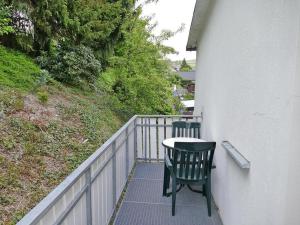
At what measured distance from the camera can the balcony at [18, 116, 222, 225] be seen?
170 cm

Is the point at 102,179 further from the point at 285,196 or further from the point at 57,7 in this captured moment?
the point at 57,7

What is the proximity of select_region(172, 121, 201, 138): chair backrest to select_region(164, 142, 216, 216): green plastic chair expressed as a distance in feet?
5.43

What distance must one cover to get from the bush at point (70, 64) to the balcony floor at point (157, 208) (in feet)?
13.2

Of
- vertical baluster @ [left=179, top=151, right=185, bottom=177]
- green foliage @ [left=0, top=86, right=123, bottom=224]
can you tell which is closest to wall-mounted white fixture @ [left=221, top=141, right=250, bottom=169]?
vertical baluster @ [left=179, top=151, right=185, bottom=177]

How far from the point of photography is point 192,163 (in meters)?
3.44

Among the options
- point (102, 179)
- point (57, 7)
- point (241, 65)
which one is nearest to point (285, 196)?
point (241, 65)

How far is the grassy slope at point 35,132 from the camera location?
10.8 feet

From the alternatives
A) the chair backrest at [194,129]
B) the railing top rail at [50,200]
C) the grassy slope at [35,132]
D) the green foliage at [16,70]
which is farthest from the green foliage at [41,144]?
the chair backrest at [194,129]

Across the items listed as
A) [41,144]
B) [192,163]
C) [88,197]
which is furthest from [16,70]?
[88,197]

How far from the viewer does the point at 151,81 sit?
6910 mm

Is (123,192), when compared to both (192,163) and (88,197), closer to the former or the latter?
(192,163)

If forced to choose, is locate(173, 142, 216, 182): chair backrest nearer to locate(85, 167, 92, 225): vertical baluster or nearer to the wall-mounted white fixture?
the wall-mounted white fixture

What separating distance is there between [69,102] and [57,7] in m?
2.95

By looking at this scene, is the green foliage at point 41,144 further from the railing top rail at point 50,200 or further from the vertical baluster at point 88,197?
the railing top rail at point 50,200
